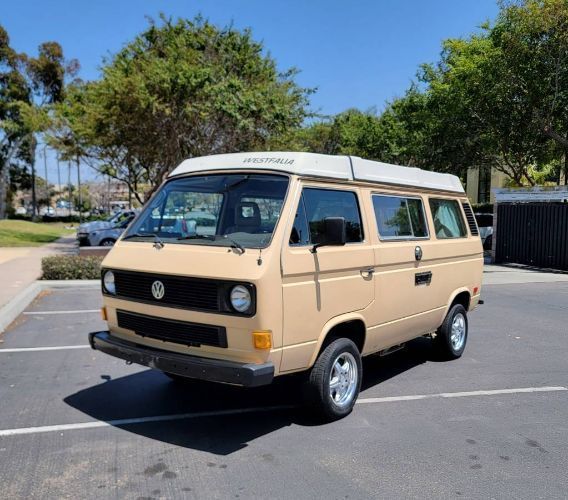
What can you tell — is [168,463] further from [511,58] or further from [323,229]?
[511,58]

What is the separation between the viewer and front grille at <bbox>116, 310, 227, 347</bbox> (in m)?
4.36

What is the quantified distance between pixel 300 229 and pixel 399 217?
1.74 m

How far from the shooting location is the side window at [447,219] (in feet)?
22.2

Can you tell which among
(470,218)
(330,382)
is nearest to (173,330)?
(330,382)

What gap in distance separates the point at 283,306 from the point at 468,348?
4.58 metres

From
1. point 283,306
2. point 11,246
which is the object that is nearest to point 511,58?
point 283,306

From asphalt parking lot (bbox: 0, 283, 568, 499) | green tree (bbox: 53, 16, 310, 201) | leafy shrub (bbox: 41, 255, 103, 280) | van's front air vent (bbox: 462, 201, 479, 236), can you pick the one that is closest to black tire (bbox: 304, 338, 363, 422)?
asphalt parking lot (bbox: 0, 283, 568, 499)

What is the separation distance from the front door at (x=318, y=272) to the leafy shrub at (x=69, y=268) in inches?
392

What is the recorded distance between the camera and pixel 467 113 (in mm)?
20641

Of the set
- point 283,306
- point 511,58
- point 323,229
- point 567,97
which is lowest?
point 283,306

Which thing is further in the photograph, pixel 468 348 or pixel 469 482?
pixel 468 348

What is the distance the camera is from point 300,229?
184 inches

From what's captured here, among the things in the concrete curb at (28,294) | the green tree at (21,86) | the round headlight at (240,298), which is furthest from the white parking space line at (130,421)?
the green tree at (21,86)

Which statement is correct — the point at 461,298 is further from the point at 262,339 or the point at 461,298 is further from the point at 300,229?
the point at 262,339
